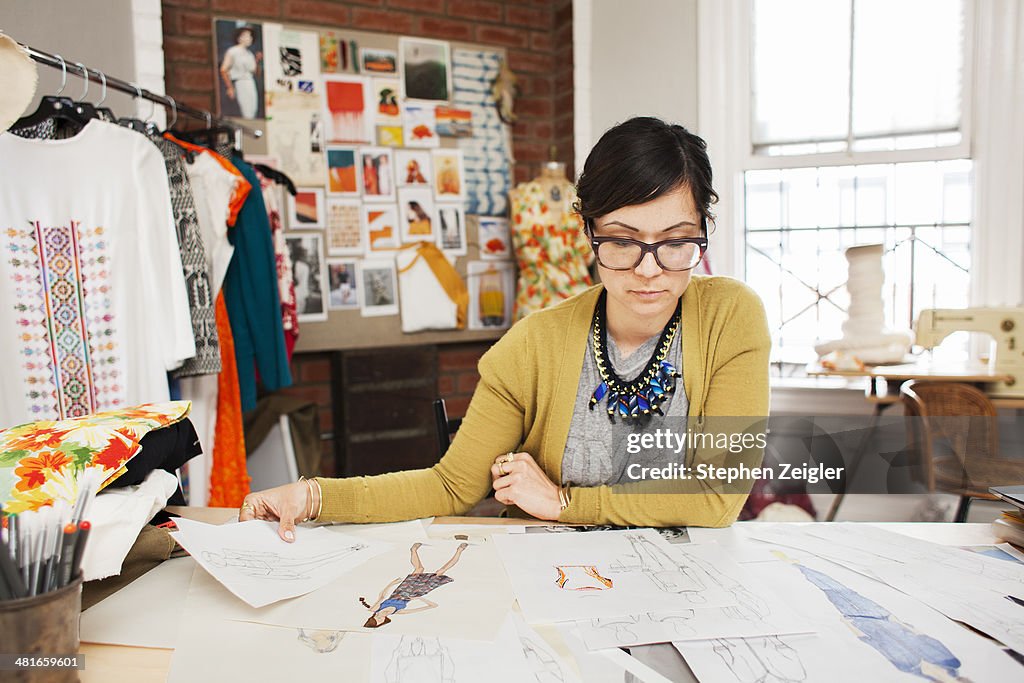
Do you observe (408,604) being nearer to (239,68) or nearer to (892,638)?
(892,638)

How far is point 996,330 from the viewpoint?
2.38 metres

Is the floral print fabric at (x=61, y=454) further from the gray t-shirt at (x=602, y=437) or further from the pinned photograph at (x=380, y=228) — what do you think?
the pinned photograph at (x=380, y=228)

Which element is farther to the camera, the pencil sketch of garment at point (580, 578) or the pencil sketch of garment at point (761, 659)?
the pencil sketch of garment at point (580, 578)

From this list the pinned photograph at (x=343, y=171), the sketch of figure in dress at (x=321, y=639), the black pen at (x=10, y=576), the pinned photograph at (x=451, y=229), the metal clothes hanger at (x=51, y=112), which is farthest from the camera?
the pinned photograph at (x=451, y=229)

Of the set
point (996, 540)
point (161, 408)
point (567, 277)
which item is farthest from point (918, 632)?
point (567, 277)

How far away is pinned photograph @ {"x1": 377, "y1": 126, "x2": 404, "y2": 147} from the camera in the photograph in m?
3.23

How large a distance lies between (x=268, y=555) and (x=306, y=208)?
2309 millimetres

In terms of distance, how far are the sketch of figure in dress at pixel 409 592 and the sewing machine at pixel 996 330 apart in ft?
Answer: 6.57

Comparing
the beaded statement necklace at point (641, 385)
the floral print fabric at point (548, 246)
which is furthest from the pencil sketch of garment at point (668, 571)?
the floral print fabric at point (548, 246)

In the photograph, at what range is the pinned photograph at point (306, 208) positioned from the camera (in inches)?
122

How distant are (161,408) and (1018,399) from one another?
2459mm

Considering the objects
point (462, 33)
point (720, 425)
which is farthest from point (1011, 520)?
point (462, 33)

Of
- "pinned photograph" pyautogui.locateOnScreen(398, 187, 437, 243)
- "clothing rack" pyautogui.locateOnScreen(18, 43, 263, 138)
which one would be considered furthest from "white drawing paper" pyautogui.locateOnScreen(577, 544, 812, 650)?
"pinned photograph" pyautogui.locateOnScreen(398, 187, 437, 243)

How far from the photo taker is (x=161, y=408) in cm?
113
